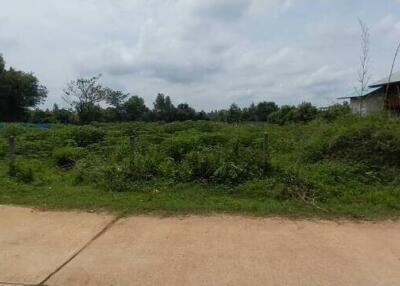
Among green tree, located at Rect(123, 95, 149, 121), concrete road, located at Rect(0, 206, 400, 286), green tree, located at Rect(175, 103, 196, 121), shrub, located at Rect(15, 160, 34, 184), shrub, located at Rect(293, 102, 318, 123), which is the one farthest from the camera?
green tree, located at Rect(123, 95, 149, 121)

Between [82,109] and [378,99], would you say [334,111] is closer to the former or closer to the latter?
[378,99]

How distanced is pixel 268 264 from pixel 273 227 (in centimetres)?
132

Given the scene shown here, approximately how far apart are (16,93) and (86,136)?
45.4 m

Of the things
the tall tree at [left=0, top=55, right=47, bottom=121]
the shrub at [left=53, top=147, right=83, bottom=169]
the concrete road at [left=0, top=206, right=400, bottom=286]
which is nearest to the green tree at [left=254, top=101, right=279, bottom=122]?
the tall tree at [left=0, top=55, right=47, bottom=121]

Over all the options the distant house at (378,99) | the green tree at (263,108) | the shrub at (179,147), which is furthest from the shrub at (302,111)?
the green tree at (263,108)

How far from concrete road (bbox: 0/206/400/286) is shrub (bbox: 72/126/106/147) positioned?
392 inches

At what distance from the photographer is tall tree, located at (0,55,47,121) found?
56.5 metres

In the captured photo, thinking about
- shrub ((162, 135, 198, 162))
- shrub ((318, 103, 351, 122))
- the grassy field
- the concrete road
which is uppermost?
shrub ((318, 103, 351, 122))

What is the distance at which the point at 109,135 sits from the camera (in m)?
17.7

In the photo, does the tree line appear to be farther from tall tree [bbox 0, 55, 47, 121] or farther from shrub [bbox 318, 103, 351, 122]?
shrub [bbox 318, 103, 351, 122]

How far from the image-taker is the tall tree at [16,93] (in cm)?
5653

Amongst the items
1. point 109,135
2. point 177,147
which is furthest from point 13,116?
point 177,147

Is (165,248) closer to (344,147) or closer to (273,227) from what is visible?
(273,227)

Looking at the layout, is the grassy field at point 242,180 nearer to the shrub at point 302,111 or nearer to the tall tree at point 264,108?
the shrub at point 302,111
